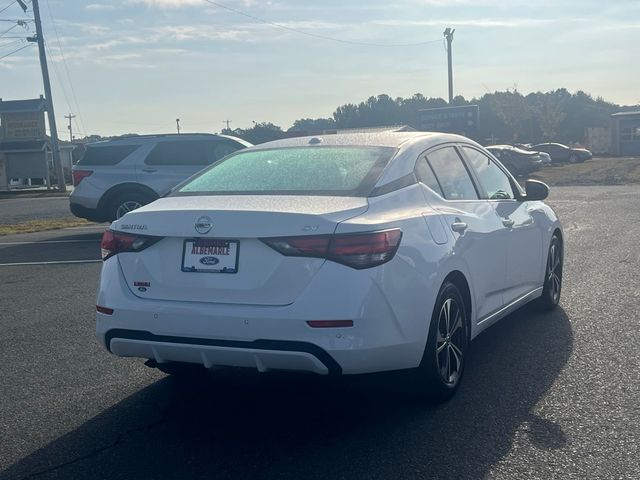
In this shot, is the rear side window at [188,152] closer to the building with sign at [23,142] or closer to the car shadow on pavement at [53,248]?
the car shadow on pavement at [53,248]

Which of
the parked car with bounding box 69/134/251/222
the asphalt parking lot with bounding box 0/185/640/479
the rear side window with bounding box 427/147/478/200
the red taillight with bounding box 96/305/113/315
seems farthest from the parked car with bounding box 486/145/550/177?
the red taillight with bounding box 96/305/113/315

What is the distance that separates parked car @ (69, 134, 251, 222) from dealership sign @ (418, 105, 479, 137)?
104ft

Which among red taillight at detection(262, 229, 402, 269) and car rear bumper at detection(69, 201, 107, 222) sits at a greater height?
red taillight at detection(262, 229, 402, 269)

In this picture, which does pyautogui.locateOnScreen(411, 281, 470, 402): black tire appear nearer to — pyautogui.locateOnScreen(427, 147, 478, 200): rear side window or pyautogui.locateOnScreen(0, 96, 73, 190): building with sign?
pyautogui.locateOnScreen(427, 147, 478, 200): rear side window

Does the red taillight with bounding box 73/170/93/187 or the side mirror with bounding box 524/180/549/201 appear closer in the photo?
the side mirror with bounding box 524/180/549/201

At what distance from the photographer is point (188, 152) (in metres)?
16.4

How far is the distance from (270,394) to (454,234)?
5.10 feet

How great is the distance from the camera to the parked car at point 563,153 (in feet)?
186

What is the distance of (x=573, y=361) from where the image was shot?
20.5 ft

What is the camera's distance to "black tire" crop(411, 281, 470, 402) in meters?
5.13

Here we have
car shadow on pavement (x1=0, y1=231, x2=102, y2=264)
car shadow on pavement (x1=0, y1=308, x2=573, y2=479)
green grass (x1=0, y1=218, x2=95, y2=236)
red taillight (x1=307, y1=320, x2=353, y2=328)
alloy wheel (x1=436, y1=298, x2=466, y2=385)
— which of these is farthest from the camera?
green grass (x1=0, y1=218, x2=95, y2=236)

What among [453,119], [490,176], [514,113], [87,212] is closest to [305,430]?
[490,176]

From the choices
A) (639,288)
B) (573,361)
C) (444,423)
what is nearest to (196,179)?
(444,423)

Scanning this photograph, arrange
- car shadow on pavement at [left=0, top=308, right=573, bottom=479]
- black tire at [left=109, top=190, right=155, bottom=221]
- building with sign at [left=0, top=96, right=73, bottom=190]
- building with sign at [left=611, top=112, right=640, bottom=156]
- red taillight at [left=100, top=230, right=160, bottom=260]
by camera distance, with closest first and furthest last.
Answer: car shadow on pavement at [left=0, top=308, right=573, bottom=479] → red taillight at [left=100, top=230, right=160, bottom=260] → black tire at [left=109, top=190, right=155, bottom=221] → building with sign at [left=0, top=96, right=73, bottom=190] → building with sign at [left=611, top=112, right=640, bottom=156]
